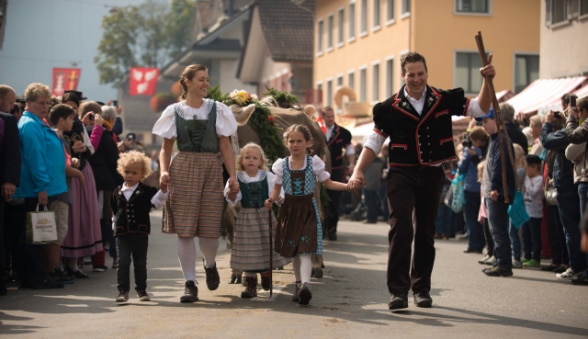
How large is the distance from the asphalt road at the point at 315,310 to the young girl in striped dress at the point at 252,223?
28cm

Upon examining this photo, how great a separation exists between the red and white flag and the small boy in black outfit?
54.6 m

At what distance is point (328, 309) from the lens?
1012 cm

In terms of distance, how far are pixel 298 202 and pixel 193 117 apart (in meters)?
1.20

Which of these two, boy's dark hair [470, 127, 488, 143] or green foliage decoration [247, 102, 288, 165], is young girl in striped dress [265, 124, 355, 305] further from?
boy's dark hair [470, 127, 488, 143]

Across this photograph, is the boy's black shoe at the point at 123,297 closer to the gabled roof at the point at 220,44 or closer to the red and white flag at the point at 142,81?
the red and white flag at the point at 142,81

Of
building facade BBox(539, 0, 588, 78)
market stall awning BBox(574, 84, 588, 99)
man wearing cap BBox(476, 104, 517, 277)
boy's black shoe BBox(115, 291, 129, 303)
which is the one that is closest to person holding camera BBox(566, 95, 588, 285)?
man wearing cap BBox(476, 104, 517, 277)

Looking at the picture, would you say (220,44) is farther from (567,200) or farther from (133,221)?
(133,221)

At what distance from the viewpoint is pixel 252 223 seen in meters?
10.9

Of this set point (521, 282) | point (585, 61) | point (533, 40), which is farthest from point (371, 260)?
point (533, 40)

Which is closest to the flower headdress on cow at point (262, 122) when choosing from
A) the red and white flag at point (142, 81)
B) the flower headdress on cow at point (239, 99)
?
the flower headdress on cow at point (239, 99)

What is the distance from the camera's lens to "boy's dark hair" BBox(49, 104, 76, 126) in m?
12.9

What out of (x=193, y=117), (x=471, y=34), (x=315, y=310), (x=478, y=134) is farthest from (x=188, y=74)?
(x=471, y=34)

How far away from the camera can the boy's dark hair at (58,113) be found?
12.9 m

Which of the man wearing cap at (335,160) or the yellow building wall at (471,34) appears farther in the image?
the yellow building wall at (471,34)
